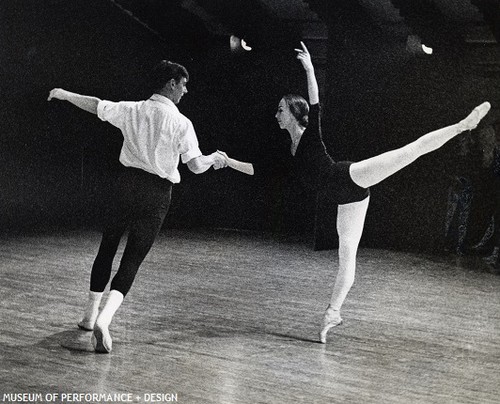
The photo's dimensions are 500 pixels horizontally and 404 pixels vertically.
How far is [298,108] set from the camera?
4.10 meters

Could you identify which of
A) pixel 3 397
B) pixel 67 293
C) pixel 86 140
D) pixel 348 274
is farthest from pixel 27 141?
pixel 3 397

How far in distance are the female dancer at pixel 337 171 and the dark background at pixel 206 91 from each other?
4.18 meters

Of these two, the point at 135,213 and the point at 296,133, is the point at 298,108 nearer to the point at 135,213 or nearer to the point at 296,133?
the point at 296,133

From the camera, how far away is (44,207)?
891cm

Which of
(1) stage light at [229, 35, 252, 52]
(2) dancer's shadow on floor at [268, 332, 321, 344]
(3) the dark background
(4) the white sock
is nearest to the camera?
(4) the white sock

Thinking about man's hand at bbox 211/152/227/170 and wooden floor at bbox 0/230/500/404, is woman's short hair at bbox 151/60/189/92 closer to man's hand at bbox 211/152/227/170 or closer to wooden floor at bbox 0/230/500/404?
man's hand at bbox 211/152/227/170

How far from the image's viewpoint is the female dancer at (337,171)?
12.6 ft

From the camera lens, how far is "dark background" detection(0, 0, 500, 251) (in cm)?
847

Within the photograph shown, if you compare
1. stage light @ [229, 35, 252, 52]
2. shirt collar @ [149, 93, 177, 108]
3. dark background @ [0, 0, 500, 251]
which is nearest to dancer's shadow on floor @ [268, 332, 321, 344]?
shirt collar @ [149, 93, 177, 108]

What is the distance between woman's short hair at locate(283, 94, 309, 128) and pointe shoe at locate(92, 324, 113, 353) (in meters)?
1.49

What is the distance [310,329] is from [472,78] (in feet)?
17.5

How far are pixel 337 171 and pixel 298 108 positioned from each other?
402mm

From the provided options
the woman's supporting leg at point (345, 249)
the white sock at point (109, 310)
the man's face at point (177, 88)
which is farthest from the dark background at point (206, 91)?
the white sock at point (109, 310)

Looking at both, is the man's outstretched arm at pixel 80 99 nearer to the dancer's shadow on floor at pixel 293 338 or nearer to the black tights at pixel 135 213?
the black tights at pixel 135 213
